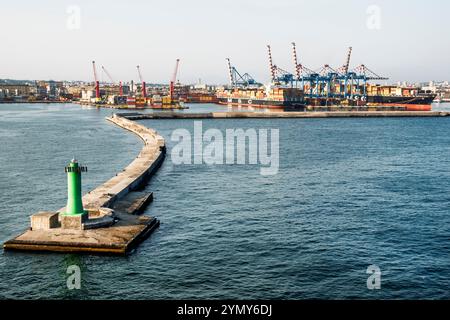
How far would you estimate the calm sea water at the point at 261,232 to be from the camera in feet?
61.9

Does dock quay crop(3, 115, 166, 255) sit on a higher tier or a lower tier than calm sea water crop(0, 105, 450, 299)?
higher

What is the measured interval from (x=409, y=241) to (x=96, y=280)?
15.9 metres

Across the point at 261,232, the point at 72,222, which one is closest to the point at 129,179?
the point at 72,222

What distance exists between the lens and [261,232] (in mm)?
26219

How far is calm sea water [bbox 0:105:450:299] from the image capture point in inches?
742

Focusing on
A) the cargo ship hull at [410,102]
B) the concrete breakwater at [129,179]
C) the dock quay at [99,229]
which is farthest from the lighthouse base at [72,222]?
the cargo ship hull at [410,102]

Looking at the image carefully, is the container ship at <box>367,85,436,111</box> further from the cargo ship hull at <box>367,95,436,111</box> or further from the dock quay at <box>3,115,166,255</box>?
the dock quay at <box>3,115,166,255</box>

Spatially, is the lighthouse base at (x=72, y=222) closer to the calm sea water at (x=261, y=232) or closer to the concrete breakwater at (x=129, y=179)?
the calm sea water at (x=261, y=232)

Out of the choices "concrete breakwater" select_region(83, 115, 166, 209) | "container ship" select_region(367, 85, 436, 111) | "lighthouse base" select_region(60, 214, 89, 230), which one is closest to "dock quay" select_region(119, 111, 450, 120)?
"container ship" select_region(367, 85, 436, 111)

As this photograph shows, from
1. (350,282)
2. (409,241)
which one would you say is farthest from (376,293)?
(409,241)

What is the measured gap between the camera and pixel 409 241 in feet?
81.4

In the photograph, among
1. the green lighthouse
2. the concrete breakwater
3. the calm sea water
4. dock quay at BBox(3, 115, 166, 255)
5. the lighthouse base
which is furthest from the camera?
the concrete breakwater

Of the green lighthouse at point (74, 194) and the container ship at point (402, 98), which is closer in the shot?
the green lighthouse at point (74, 194)

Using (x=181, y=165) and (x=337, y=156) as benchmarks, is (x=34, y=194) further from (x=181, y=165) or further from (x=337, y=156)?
(x=337, y=156)
